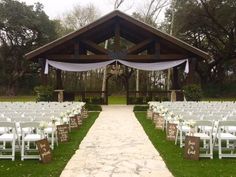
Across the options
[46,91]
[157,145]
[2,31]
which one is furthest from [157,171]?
[2,31]

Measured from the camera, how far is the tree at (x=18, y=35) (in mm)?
46688

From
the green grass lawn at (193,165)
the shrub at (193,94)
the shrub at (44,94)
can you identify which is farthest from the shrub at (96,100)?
the green grass lawn at (193,165)

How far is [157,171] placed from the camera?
759 centimetres

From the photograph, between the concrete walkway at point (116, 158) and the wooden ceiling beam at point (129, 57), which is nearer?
the concrete walkway at point (116, 158)

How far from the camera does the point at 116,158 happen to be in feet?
28.5

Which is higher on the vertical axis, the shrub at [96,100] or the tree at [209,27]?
the tree at [209,27]

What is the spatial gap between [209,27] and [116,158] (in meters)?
35.2

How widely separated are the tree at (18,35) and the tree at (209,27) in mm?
14057

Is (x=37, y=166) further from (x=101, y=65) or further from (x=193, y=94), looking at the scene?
(x=101, y=65)

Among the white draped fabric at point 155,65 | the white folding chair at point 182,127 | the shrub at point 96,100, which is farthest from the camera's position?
the shrub at point 96,100

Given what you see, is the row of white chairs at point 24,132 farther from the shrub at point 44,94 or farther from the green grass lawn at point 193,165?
the shrub at point 44,94

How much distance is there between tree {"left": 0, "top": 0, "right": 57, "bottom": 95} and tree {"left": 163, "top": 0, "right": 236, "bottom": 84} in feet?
46.1

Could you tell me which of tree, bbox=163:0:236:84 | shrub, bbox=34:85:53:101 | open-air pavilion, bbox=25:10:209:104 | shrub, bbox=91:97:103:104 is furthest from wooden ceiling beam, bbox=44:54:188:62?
tree, bbox=163:0:236:84

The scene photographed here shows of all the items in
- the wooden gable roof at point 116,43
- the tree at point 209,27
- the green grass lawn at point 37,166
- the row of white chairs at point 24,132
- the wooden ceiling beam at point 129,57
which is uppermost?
the tree at point 209,27
